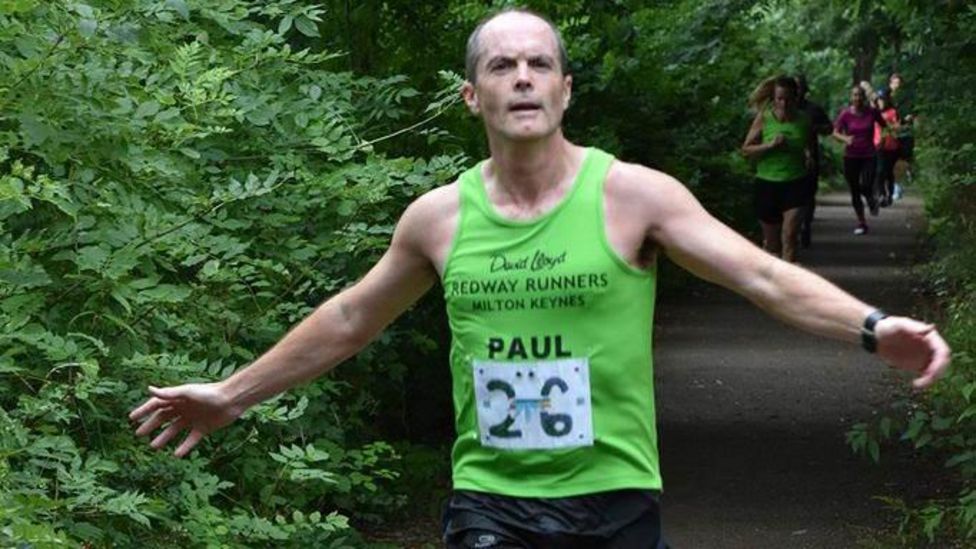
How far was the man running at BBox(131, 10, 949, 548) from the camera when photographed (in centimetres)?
478

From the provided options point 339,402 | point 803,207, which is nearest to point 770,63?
point 803,207

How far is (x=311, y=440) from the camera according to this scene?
8.31 metres

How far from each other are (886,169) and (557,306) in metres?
30.1

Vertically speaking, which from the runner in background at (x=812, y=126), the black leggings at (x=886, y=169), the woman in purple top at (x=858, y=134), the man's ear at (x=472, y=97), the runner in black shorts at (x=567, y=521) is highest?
the man's ear at (x=472, y=97)

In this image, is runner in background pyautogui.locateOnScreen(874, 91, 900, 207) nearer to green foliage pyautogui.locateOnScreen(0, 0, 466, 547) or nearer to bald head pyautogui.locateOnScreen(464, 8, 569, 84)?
green foliage pyautogui.locateOnScreen(0, 0, 466, 547)

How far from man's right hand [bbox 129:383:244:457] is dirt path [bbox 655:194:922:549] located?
5.03 m

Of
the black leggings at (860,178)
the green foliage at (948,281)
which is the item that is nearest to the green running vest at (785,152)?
the green foliage at (948,281)

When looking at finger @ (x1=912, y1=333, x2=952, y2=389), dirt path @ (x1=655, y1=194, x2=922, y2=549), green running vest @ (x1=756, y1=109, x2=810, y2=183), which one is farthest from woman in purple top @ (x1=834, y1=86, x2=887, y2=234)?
finger @ (x1=912, y1=333, x2=952, y2=389)

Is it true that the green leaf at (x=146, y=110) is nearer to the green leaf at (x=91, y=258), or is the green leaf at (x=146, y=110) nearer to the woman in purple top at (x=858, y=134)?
the green leaf at (x=91, y=258)

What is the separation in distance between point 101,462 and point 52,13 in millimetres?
1354

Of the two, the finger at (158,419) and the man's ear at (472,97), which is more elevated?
the man's ear at (472,97)

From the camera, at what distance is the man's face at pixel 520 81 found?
192 inches

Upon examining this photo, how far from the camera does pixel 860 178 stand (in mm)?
31516

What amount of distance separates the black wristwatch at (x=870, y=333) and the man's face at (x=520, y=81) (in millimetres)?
854
